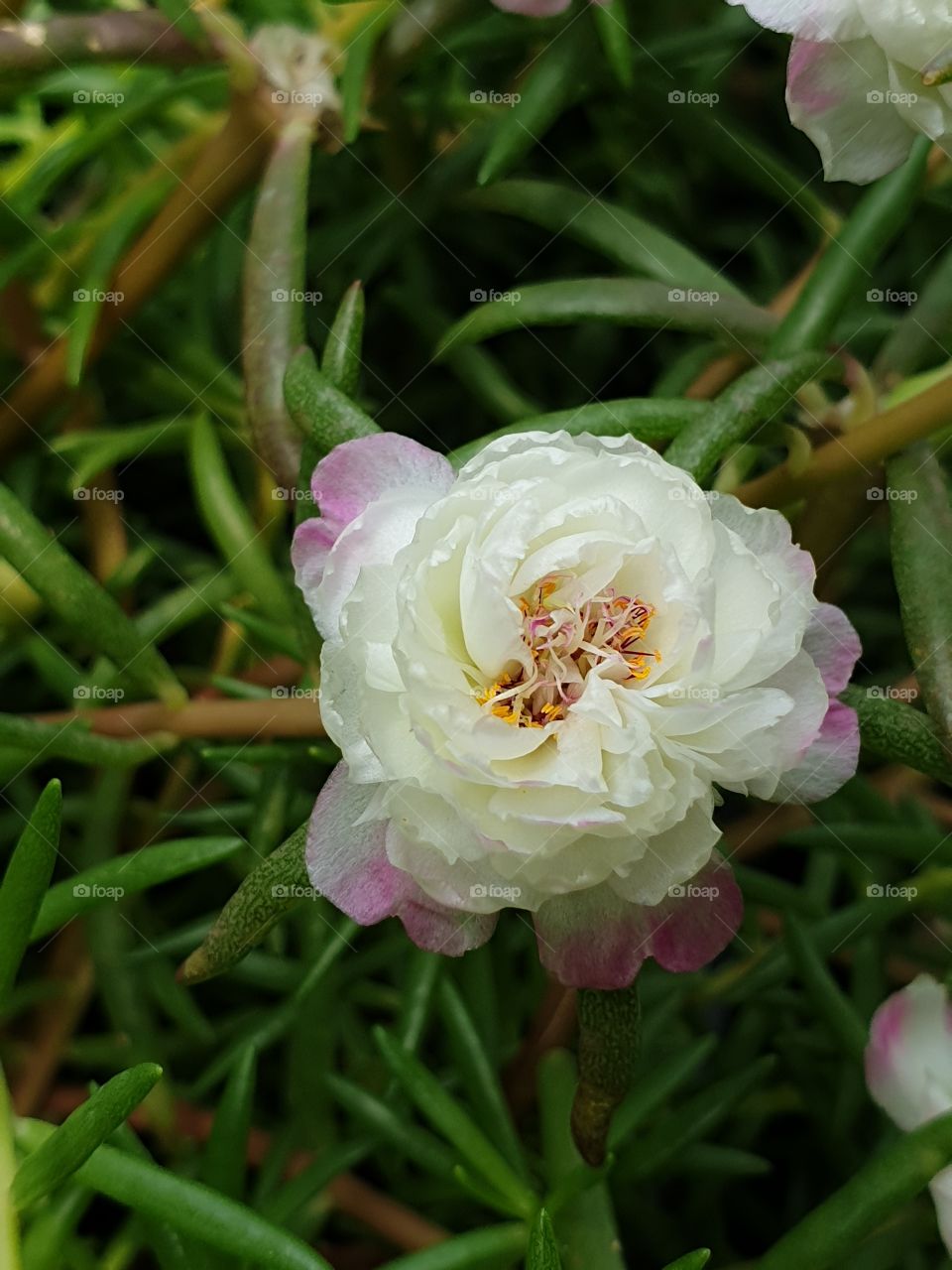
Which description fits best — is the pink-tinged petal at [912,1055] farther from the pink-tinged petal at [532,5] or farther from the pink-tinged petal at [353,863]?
the pink-tinged petal at [532,5]

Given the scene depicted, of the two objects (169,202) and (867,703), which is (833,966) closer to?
(867,703)

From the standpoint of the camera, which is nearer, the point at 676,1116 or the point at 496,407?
the point at 676,1116

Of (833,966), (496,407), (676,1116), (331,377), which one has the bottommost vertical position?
(833,966)

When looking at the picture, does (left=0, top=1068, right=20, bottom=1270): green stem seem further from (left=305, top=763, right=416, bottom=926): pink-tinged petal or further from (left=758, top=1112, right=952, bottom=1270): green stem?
(left=758, top=1112, right=952, bottom=1270): green stem

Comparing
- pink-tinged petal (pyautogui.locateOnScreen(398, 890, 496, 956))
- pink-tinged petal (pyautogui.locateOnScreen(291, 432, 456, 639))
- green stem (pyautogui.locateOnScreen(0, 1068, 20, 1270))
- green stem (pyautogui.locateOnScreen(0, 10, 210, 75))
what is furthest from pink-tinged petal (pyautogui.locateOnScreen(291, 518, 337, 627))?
green stem (pyautogui.locateOnScreen(0, 10, 210, 75))

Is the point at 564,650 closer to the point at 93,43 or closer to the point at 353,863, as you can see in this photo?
the point at 353,863

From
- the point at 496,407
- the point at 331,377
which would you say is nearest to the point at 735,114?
the point at 496,407
